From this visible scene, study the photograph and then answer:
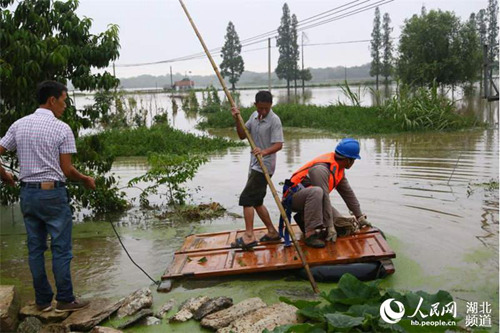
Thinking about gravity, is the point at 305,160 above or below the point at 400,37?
below

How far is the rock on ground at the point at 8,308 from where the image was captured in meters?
3.85

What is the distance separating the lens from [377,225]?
677 centimetres

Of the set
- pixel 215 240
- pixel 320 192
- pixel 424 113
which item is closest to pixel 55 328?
pixel 215 240

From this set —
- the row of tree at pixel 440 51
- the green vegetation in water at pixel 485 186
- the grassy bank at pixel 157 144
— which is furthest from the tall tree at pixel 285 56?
the green vegetation in water at pixel 485 186

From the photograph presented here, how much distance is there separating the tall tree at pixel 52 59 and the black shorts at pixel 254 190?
107 inches

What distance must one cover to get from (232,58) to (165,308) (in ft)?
188

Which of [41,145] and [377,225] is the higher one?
[41,145]

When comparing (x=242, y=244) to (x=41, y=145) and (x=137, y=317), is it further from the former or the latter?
(x=41, y=145)

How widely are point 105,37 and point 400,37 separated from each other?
29.3 metres

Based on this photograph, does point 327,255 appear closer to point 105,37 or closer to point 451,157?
point 105,37

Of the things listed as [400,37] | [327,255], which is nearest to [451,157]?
[327,255]

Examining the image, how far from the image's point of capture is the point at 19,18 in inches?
256

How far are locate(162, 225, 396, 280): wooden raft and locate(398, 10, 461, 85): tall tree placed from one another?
1074 inches

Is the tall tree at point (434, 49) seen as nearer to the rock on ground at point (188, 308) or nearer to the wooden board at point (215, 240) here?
the wooden board at point (215, 240)
